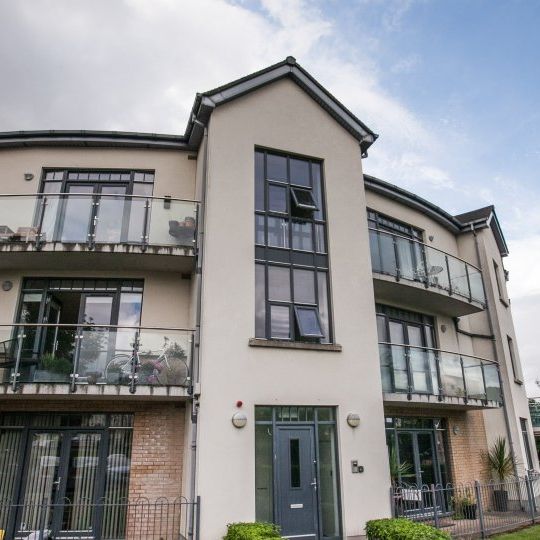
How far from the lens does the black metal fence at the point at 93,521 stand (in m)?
9.37

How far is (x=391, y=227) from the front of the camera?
1525 centimetres

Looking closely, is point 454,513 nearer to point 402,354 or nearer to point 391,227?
point 402,354

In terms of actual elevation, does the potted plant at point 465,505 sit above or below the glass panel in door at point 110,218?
below

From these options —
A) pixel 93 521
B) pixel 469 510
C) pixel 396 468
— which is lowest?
pixel 469 510

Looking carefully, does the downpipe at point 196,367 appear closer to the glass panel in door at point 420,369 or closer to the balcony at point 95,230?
the balcony at point 95,230

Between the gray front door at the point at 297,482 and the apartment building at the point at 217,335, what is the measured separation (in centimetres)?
4

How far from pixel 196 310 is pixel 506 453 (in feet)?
34.6

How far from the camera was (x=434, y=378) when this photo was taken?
1216 cm

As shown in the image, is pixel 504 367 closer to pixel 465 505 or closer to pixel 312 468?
pixel 465 505

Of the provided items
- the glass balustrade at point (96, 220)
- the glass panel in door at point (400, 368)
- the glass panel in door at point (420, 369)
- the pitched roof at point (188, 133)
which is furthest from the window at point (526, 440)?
the glass balustrade at point (96, 220)

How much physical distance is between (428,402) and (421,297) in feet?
10.6

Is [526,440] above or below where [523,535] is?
above

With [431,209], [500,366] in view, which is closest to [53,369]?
[431,209]

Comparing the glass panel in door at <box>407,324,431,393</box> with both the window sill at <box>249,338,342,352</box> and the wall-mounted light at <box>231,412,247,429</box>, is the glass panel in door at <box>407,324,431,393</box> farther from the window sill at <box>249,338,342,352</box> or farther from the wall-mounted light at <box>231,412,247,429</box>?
the wall-mounted light at <box>231,412,247,429</box>
